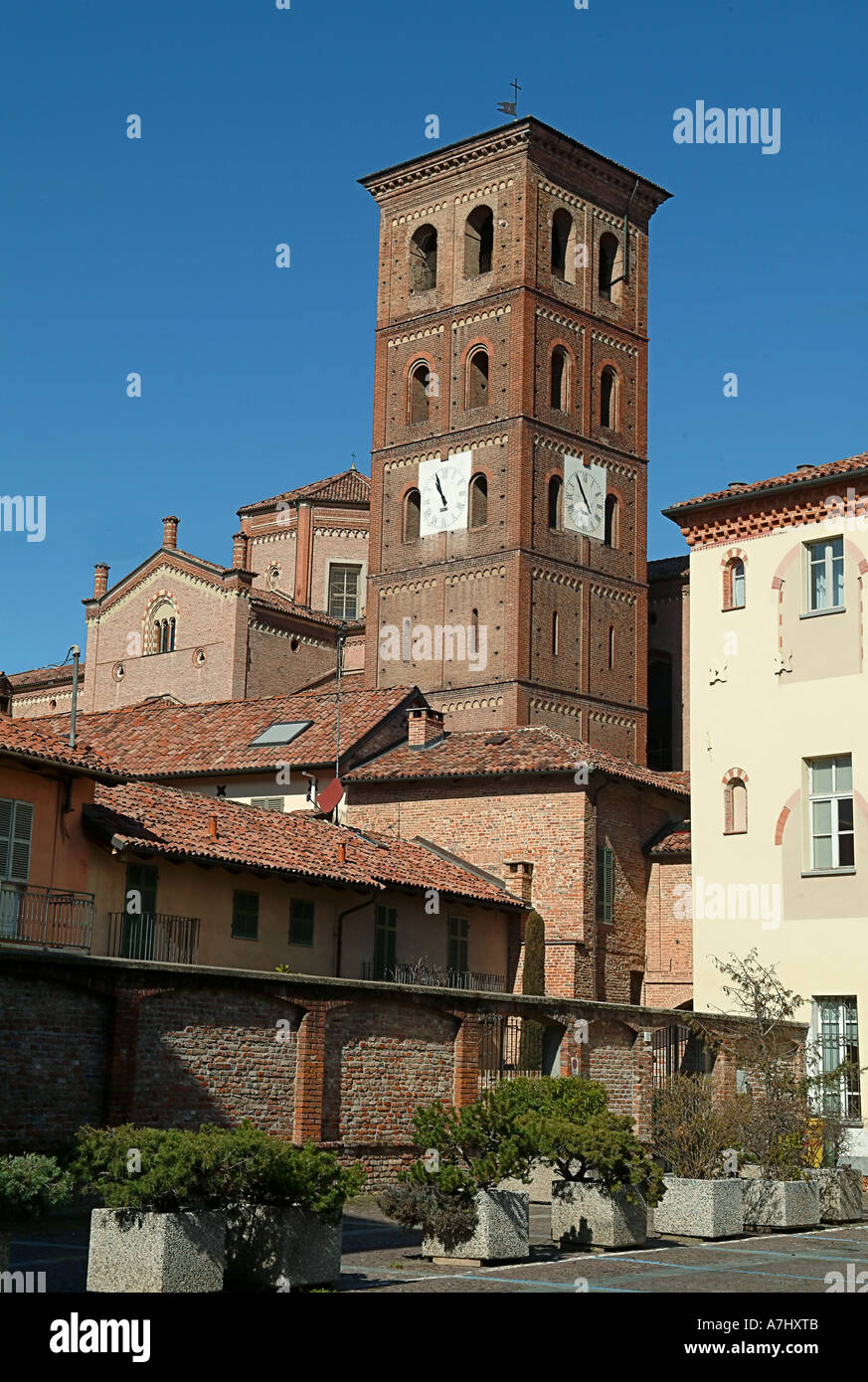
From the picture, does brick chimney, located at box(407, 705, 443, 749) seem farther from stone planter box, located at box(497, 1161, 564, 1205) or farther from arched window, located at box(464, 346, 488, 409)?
stone planter box, located at box(497, 1161, 564, 1205)

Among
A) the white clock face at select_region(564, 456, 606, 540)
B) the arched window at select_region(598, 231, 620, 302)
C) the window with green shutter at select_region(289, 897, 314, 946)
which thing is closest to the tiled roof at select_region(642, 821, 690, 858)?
the window with green shutter at select_region(289, 897, 314, 946)

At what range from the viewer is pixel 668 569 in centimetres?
5862

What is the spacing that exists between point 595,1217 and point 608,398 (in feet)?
143

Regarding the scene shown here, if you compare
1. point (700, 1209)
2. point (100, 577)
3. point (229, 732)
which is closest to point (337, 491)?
point (100, 577)

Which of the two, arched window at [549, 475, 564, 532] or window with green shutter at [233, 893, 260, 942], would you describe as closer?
window with green shutter at [233, 893, 260, 942]

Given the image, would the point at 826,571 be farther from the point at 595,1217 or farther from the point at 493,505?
the point at 493,505

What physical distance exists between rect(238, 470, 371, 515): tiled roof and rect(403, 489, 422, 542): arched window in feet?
40.0

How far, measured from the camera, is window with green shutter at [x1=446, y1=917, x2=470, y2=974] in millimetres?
31781

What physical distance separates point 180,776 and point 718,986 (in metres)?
Result: 15.0

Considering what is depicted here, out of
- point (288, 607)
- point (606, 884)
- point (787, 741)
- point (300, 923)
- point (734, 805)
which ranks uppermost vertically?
point (288, 607)

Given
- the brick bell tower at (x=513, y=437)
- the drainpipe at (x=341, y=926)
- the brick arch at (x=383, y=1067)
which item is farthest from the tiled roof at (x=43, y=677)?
the brick arch at (x=383, y=1067)

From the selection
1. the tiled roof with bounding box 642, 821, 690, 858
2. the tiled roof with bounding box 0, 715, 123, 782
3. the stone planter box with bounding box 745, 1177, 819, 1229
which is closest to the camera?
the stone planter box with bounding box 745, 1177, 819, 1229

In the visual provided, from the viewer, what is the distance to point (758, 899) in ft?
85.4

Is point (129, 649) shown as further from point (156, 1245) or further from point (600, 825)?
point (156, 1245)
